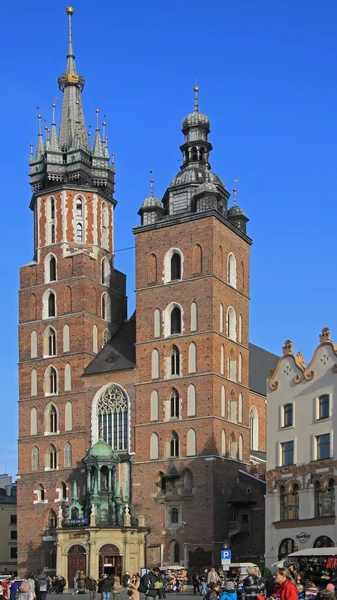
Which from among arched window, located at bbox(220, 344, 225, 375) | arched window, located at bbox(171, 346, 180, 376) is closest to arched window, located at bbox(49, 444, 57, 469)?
arched window, located at bbox(171, 346, 180, 376)

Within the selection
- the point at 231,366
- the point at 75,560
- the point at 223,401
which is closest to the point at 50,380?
the point at 231,366

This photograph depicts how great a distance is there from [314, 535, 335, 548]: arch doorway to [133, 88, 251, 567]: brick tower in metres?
12.4

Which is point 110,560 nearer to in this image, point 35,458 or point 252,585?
point 35,458

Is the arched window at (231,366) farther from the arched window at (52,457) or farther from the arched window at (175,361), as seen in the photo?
the arched window at (52,457)

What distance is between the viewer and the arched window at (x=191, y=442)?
56594 mm

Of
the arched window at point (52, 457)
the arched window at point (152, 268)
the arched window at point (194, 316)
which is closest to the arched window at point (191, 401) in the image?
the arched window at point (194, 316)

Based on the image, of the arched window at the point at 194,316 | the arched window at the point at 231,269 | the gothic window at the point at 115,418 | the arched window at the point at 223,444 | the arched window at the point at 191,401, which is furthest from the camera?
the arched window at the point at 231,269

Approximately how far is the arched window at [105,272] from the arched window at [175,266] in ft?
21.2

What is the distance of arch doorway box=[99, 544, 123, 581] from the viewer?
54.4 meters

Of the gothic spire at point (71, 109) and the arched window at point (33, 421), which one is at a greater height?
the gothic spire at point (71, 109)

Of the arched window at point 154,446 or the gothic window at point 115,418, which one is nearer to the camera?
the arched window at point 154,446

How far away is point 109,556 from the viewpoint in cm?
5466

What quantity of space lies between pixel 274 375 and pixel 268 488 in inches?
195

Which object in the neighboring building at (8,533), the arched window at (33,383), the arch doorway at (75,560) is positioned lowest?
the neighboring building at (8,533)
